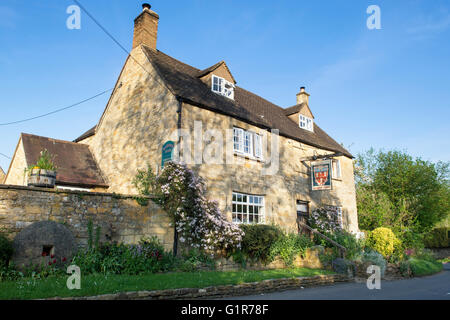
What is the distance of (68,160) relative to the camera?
50.1ft

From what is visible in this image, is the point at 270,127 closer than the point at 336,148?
Yes

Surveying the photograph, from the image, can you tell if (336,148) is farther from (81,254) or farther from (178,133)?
(81,254)

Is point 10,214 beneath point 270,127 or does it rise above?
beneath

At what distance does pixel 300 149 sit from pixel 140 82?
8.60 m

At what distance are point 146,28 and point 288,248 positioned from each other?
464 inches

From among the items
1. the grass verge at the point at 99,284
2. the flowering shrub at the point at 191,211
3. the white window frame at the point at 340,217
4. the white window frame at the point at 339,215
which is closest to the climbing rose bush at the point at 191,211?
the flowering shrub at the point at 191,211

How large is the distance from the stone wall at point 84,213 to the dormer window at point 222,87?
6.97 meters

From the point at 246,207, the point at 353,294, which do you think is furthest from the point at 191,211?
the point at 353,294

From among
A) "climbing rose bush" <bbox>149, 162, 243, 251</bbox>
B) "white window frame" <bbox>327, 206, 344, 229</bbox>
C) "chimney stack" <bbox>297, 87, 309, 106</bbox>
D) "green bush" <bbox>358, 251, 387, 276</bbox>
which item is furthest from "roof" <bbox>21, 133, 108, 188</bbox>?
"chimney stack" <bbox>297, 87, 309, 106</bbox>

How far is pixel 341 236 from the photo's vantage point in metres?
16.0

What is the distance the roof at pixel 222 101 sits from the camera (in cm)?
1335

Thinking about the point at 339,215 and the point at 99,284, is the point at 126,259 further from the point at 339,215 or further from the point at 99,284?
the point at 339,215

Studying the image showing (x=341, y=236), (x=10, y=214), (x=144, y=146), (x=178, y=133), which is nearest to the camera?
(x=10, y=214)
